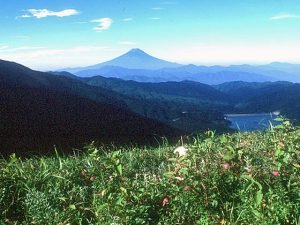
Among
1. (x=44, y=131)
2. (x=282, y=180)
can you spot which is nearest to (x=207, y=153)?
(x=282, y=180)

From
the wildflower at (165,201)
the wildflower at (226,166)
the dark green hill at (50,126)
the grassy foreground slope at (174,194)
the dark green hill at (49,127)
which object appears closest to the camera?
the grassy foreground slope at (174,194)

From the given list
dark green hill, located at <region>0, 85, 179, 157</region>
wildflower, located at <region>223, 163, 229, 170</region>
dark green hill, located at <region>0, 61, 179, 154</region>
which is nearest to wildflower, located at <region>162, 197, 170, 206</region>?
wildflower, located at <region>223, 163, 229, 170</region>

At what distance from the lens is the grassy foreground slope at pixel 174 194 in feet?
17.7

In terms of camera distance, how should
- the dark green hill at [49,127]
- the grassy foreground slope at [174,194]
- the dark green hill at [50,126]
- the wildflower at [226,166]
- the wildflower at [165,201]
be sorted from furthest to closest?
the dark green hill at [50,126] < the dark green hill at [49,127] < the wildflower at [226,166] < the wildflower at [165,201] < the grassy foreground slope at [174,194]

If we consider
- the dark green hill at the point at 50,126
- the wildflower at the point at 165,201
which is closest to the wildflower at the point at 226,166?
the wildflower at the point at 165,201

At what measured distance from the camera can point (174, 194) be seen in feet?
19.1

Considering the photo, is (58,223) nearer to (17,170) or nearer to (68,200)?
(68,200)

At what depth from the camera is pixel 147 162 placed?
30.0 ft

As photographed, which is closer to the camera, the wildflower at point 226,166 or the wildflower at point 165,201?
the wildflower at point 165,201

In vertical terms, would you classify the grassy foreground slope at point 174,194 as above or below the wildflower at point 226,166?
below

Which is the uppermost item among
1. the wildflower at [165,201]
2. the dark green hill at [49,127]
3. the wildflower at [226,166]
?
the wildflower at [226,166]

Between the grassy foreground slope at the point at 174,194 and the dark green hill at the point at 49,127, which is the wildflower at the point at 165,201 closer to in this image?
the grassy foreground slope at the point at 174,194

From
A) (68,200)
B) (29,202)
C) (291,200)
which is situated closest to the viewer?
(291,200)

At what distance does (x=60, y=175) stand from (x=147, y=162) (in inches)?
101
